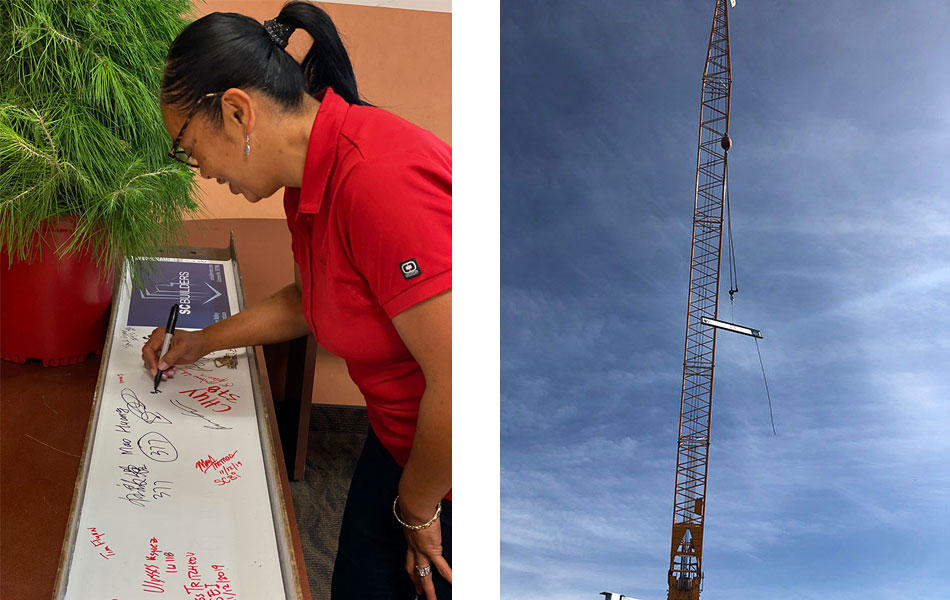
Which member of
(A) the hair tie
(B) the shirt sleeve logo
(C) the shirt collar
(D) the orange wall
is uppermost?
(D) the orange wall

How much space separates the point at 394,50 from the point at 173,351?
0.50 meters

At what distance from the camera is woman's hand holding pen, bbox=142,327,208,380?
0.66 meters

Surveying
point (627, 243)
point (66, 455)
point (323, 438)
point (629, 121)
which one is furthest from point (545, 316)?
point (323, 438)

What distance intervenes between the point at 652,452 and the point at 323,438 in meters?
0.67

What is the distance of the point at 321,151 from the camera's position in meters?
0.53

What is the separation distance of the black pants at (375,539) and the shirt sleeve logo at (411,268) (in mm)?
275

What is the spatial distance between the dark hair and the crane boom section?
57 centimetres

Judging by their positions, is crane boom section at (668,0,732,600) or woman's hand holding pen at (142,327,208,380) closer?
woman's hand holding pen at (142,327,208,380)
